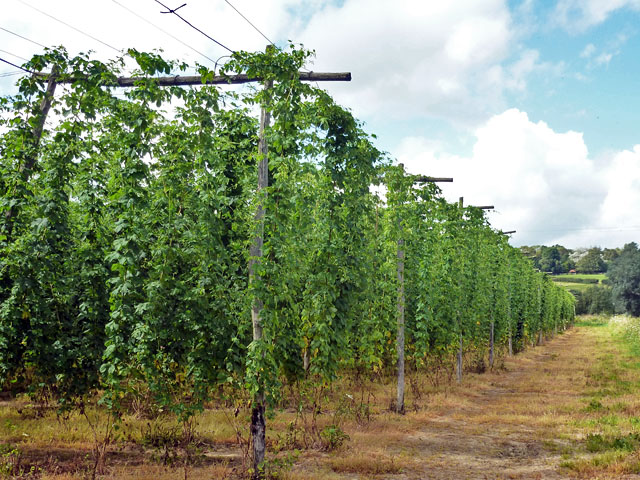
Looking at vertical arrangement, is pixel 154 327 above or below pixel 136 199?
below

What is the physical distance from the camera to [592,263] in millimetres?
161125

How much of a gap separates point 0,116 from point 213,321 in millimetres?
5106

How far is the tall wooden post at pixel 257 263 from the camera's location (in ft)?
22.6

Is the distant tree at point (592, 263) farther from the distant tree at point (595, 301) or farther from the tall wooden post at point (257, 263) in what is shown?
the tall wooden post at point (257, 263)

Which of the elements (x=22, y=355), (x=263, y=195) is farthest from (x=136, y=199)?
(x=22, y=355)

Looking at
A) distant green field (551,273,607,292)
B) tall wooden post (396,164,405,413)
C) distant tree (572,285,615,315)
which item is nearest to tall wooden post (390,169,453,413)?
tall wooden post (396,164,405,413)

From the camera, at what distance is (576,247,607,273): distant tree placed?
513ft

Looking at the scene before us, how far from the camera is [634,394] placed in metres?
15.1

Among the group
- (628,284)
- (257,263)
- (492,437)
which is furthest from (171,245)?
(628,284)

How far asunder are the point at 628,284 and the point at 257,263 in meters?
94.1

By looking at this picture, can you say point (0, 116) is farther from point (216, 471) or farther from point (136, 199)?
point (216, 471)

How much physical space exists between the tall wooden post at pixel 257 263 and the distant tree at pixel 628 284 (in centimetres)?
9302

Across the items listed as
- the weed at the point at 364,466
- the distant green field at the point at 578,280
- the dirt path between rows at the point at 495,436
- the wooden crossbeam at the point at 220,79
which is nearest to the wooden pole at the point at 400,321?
the dirt path between rows at the point at 495,436

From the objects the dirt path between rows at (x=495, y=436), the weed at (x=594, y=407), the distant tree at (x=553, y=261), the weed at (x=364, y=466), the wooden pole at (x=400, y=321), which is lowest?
the dirt path between rows at (x=495, y=436)
